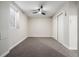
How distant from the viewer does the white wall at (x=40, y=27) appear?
9117mm

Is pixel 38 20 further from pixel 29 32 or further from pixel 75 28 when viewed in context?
pixel 75 28

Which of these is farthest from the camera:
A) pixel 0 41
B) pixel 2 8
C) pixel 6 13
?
pixel 6 13

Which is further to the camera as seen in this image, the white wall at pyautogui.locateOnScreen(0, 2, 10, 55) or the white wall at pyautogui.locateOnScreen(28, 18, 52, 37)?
the white wall at pyautogui.locateOnScreen(28, 18, 52, 37)

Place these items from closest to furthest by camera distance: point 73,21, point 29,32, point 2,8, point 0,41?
point 0,41 < point 2,8 < point 73,21 < point 29,32

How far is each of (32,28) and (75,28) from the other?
19.2 ft

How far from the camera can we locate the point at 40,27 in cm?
916

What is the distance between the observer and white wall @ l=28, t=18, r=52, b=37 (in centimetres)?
912

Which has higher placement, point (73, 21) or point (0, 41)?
point (73, 21)

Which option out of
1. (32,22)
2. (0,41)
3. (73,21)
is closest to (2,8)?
(0,41)

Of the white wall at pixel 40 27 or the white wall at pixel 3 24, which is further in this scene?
the white wall at pixel 40 27

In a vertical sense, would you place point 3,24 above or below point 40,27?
above

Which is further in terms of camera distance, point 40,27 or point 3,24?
point 40,27

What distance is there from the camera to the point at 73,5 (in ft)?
12.3

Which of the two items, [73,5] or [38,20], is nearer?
[73,5]
